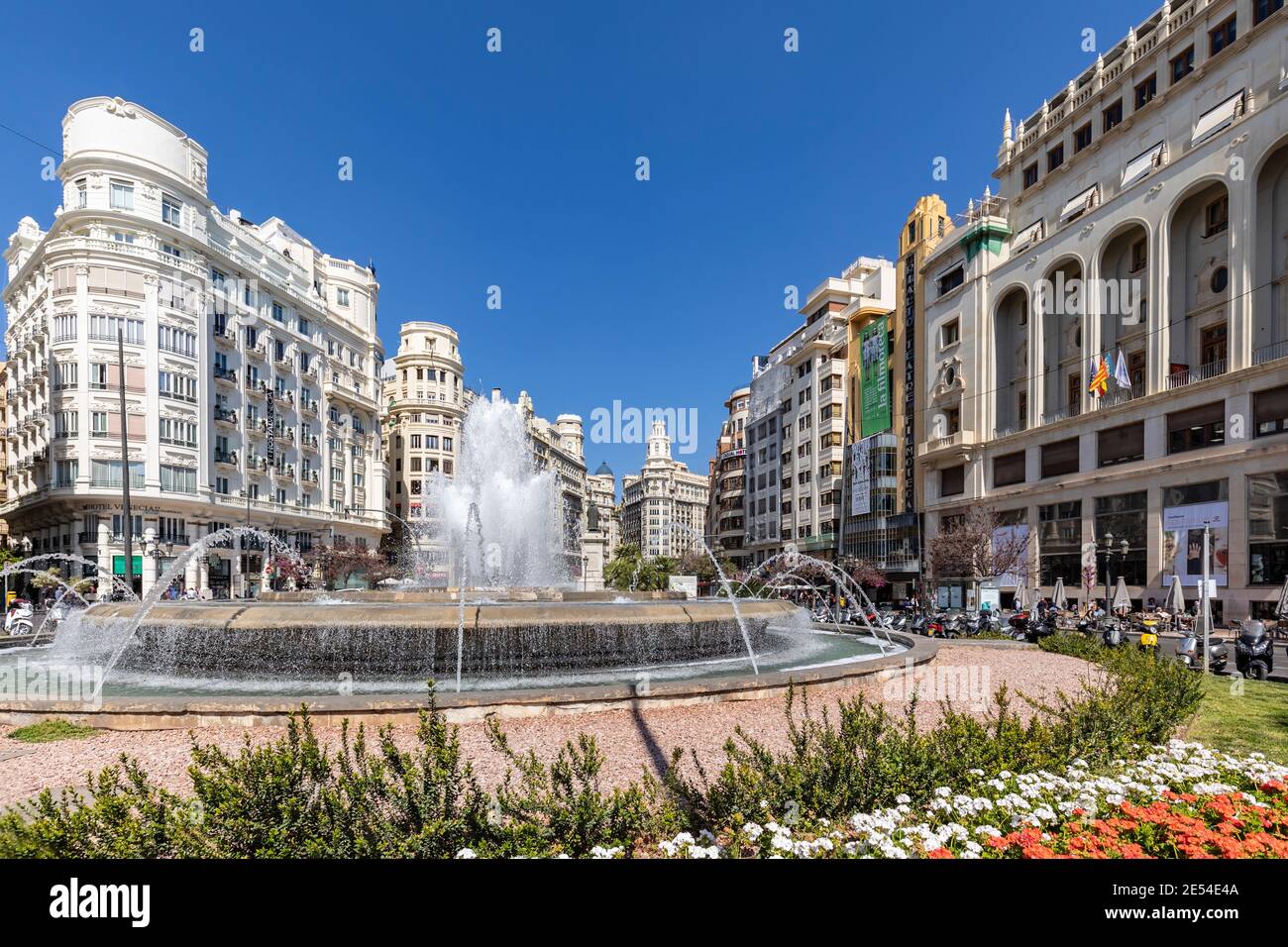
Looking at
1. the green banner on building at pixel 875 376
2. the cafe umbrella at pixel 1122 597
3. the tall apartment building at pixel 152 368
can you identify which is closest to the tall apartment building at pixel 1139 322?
the cafe umbrella at pixel 1122 597

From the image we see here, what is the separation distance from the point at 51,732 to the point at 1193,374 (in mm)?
43954

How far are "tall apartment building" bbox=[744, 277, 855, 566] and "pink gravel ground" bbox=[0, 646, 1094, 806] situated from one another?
54480mm

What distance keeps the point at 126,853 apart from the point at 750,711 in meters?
7.13

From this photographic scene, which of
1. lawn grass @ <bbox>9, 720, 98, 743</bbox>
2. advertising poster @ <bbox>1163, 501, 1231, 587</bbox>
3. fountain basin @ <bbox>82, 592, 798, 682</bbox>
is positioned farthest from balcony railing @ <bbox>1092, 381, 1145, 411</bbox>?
lawn grass @ <bbox>9, 720, 98, 743</bbox>

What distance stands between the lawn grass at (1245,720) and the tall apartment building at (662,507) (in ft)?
524

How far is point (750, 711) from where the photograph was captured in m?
8.88

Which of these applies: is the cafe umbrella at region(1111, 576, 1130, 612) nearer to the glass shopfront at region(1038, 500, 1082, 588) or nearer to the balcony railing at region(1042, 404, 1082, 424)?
the glass shopfront at region(1038, 500, 1082, 588)

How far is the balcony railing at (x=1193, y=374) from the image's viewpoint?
31516 mm

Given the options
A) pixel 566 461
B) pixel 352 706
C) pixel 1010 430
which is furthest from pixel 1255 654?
pixel 566 461

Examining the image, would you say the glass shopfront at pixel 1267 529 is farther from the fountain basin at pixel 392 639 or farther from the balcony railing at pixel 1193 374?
the fountain basin at pixel 392 639

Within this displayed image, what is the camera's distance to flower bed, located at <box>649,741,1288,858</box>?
376 cm

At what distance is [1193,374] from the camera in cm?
3259

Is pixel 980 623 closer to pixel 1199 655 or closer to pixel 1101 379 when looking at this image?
pixel 1199 655

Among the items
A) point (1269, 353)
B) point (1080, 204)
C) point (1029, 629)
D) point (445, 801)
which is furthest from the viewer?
point (1080, 204)
